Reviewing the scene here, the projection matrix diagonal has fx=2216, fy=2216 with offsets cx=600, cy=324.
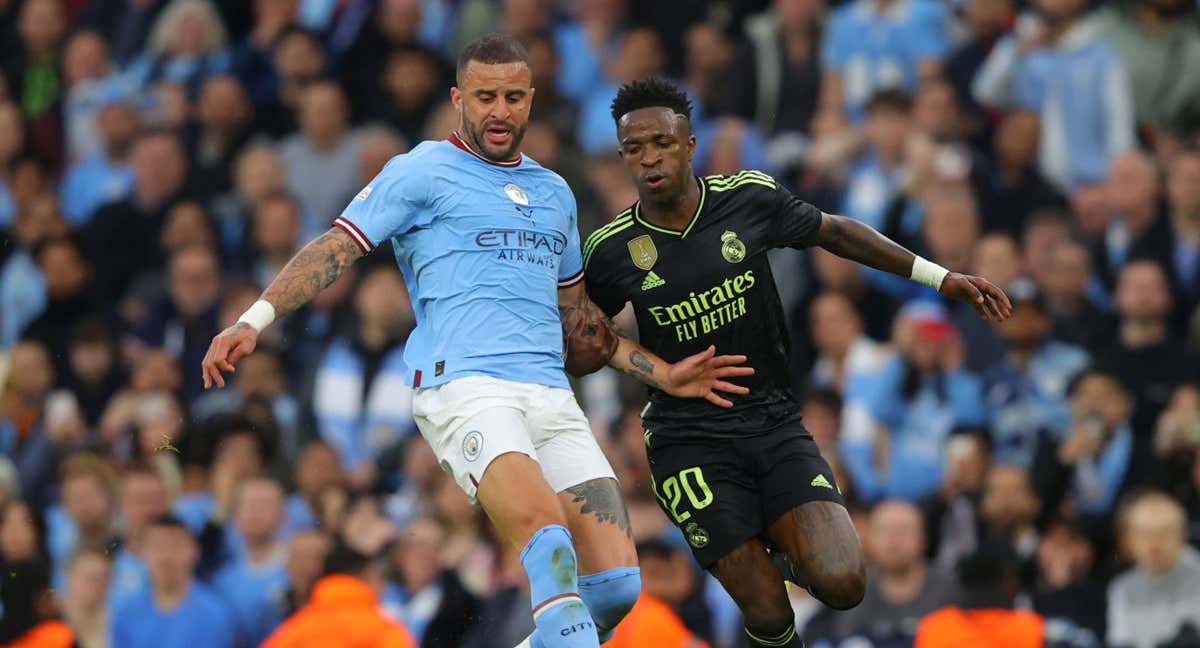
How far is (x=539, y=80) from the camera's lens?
16.1m

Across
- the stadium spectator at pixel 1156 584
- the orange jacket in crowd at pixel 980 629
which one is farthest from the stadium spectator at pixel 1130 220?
the orange jacket in crowd at pixel 980 629

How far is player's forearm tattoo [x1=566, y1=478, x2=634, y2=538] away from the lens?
9148mm

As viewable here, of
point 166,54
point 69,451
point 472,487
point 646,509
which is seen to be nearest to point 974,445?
point 646,509

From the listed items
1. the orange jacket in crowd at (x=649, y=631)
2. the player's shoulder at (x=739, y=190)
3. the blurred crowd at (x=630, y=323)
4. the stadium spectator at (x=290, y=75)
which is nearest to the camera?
the player's shoulder at (x=739, y=190)

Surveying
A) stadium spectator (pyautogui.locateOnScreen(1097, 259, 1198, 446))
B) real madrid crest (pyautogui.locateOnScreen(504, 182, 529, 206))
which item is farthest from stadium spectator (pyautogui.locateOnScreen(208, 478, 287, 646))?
stadium spectator (pyautogui.locateOnScreen(1097, 259, 1198, 446))

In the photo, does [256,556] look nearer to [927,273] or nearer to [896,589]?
[896,589]

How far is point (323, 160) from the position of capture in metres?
16.6

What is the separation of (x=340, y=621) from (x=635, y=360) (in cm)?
279

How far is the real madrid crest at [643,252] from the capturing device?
31.5 feet

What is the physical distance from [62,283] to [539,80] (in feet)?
13.0

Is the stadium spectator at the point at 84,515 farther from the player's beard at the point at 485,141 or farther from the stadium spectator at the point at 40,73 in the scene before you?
the player's beard at the point at 485,141

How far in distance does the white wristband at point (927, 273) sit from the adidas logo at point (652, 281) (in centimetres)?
119

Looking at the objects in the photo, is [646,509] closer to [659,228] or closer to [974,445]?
[974,445]

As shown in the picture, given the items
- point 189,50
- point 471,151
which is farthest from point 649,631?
point 189,50
